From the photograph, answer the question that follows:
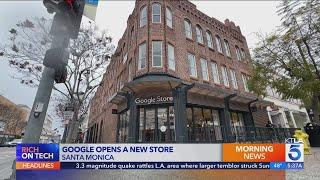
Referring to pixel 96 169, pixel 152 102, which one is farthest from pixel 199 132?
pixel 96 169

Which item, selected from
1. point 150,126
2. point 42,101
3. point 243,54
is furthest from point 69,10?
point 243,54

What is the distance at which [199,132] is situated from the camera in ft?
48.1

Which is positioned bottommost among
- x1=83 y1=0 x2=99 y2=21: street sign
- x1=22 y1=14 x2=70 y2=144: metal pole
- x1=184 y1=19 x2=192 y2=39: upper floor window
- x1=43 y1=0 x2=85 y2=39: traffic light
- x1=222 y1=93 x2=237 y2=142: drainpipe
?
x1=22 y1=14 x2=70 y2=144: metal pole

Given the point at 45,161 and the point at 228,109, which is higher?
the point at 228,109

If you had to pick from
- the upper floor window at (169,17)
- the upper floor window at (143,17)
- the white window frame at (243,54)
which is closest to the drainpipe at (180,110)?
the upper floor window at (169,17)

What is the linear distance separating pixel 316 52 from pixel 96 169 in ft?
45.1

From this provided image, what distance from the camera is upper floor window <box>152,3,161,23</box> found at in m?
16.3

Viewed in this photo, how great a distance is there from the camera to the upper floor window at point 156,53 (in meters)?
15.0

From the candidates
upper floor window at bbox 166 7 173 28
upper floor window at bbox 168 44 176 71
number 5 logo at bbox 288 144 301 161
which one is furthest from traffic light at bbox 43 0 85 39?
upper floor window at bbox 166 7 173 28

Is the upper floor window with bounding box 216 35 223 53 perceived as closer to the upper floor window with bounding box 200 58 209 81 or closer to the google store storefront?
the upper floor window with bounding box 200 58 209 81

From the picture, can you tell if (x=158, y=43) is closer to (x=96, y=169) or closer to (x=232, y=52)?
(x=232, y=52)

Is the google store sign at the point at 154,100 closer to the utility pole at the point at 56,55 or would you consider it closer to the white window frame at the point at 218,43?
the white window frame at the point at 218,43

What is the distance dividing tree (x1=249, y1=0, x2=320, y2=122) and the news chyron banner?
8.18 metres

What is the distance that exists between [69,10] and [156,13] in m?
14.7
